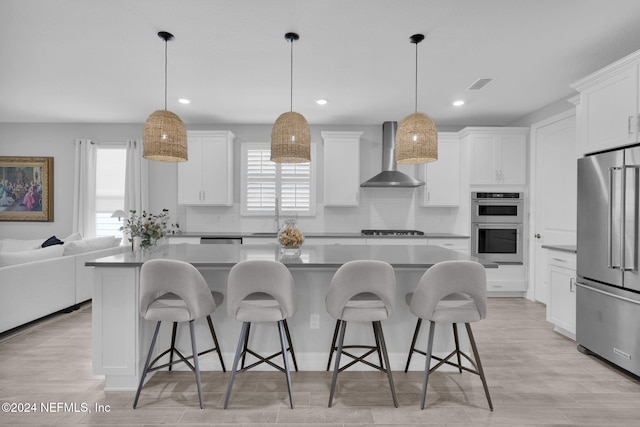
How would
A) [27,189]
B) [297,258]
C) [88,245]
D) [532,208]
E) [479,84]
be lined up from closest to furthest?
[297,258] < [479,84] < [88,245] < [532,208] < [27,189]

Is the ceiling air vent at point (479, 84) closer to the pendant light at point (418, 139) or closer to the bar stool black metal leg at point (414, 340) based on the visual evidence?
the pendant light at point (418, 139)

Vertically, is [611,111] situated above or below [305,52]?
→ below

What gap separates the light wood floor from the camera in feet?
6.79

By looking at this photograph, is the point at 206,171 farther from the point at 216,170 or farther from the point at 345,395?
the point at 345,395

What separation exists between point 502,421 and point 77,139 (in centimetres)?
648

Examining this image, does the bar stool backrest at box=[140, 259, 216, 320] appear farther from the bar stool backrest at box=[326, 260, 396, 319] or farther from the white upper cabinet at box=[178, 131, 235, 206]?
the white upper cabinet at box=[178, 131, 235, 206]

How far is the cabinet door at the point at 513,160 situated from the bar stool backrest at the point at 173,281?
4506 mm

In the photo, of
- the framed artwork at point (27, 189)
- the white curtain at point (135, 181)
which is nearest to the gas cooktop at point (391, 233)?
the white curtain at point (135, 181)

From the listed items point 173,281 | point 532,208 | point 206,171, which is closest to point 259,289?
point 173,281

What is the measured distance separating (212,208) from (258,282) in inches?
145

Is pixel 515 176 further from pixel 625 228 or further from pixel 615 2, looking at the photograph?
pixel 615 2

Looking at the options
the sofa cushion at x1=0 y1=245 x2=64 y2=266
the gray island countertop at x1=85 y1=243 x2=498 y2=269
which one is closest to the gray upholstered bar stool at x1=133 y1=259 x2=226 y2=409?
the gray island countertop at x1=85 y1=243 x2=498 y2=269

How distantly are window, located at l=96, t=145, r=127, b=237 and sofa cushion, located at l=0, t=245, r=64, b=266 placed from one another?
157 centimetres

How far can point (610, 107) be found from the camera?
108 inches
